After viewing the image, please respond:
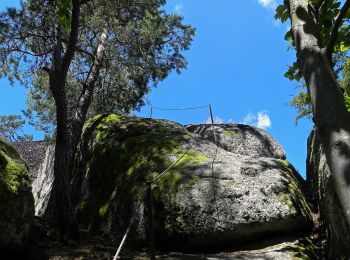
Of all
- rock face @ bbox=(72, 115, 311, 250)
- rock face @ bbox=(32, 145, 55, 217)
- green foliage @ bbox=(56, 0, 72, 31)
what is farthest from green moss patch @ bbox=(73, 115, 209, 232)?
green foliage @ bbox=(56, 0, 72, 31)

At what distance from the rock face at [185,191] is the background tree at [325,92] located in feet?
13.0

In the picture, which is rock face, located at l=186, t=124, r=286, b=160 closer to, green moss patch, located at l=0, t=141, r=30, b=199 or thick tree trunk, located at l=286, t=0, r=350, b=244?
green moss patch, located at l=0, t=141, r=30, b=199

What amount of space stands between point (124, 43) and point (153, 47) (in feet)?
6.59

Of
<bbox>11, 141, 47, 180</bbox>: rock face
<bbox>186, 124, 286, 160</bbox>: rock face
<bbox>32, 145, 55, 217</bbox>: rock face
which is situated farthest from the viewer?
<bbox>11, 141, 47, 180</bbox>: rock face

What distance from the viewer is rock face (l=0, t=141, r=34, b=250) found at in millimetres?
4543

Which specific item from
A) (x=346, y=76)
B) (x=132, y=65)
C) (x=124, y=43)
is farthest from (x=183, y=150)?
(x=346, y=76)

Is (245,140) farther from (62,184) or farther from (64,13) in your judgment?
(64,13)

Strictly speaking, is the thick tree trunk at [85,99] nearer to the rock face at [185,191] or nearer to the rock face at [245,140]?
the rock face at [185,191]

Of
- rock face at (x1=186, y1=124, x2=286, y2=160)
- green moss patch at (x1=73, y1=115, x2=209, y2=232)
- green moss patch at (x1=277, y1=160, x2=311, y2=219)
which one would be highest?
rock face at (x1=186, y1=124, x2=286, y2=160)

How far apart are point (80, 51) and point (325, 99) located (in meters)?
7.88

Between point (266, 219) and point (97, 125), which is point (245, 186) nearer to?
point (266, 219)

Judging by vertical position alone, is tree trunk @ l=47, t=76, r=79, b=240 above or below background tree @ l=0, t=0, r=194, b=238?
below

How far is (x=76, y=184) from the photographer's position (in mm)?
8828

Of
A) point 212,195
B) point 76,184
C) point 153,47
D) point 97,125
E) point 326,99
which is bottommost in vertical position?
point 326,99
